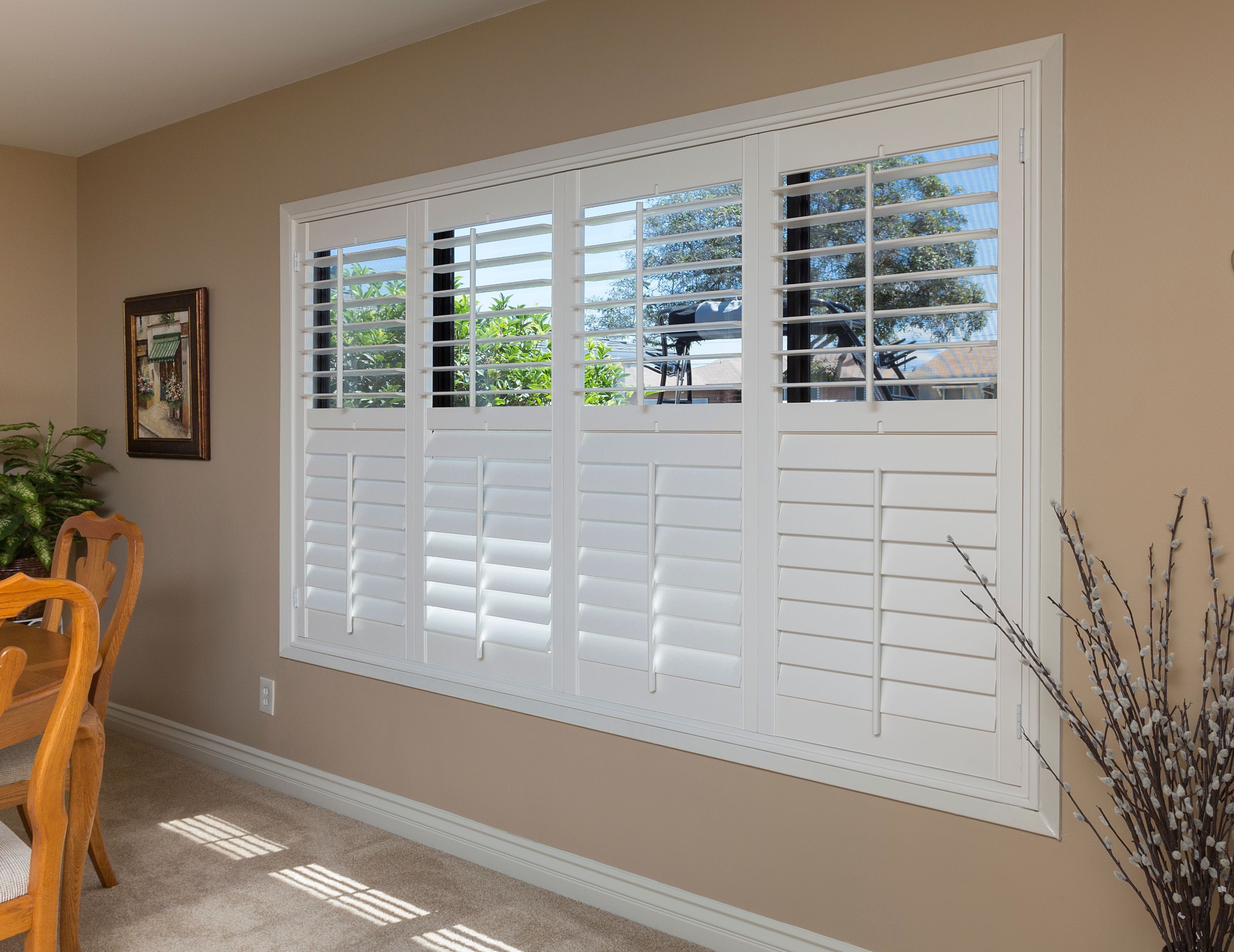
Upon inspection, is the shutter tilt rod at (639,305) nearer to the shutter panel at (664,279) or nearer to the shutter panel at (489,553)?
the shutter panel at (664,279)

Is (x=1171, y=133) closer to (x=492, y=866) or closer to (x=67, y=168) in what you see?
(x=492, y=866)

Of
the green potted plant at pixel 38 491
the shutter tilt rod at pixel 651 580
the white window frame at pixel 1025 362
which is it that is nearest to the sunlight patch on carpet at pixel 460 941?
the white window frame at pixel 1025 362

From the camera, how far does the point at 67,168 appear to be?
14.0 ft

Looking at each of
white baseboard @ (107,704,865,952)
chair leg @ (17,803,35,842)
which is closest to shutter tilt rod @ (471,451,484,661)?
white baseboard @ (107,704,865,952)

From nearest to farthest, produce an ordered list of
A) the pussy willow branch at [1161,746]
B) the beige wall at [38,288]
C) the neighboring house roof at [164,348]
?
the pussy willow branch at [1161,746]
the neighboring house roof at [164,348]
the beige wall at [38,288]

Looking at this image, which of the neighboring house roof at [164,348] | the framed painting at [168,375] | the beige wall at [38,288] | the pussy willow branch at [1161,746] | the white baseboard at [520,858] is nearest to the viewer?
the pussy willow branch at [1161,746]

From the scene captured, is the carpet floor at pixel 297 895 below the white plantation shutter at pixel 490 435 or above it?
below

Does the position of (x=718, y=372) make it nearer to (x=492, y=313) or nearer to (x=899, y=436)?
(x=899, y=436)

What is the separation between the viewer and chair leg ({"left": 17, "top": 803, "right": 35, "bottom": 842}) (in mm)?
2367

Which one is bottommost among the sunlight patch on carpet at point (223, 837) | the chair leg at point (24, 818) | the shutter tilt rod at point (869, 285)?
the sunlight patch on carpet at point (223, 837)

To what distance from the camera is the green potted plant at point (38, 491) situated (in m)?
3.70

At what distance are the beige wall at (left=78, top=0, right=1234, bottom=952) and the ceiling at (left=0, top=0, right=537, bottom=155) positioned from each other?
0.28 ft

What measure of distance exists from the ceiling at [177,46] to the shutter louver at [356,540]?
130cm

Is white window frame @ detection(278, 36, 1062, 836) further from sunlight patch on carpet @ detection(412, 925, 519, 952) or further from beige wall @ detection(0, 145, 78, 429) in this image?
beige wall @ detection(0, 145, 78, 429)
